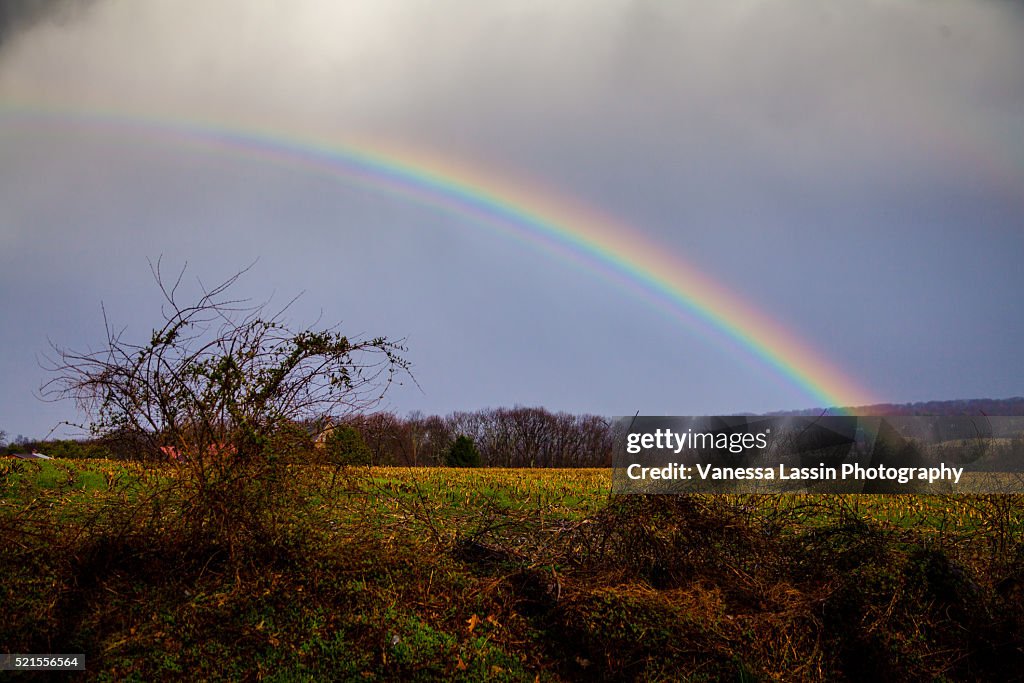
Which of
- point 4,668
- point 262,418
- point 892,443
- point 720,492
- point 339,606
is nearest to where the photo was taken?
point 4,668

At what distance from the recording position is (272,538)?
25.6 feet

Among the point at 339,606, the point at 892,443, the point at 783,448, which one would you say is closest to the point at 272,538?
the point at 339,606

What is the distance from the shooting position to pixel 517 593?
796cm

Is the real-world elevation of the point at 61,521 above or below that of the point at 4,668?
above

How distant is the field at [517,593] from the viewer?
22.4ft

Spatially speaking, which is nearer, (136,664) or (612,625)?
(136,664)

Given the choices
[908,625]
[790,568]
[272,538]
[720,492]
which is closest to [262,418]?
[272,538]

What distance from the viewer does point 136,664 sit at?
6.43 m

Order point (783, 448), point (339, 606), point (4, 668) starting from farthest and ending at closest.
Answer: point (783, 448), point (339, 606), point (4, 668)

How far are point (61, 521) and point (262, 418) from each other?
116 inches

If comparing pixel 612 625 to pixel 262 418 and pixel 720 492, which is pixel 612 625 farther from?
pixel 262 418

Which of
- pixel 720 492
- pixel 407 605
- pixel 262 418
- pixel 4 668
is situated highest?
pixel 262 418

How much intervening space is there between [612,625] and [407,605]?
2.15m

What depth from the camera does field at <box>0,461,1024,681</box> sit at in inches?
269
